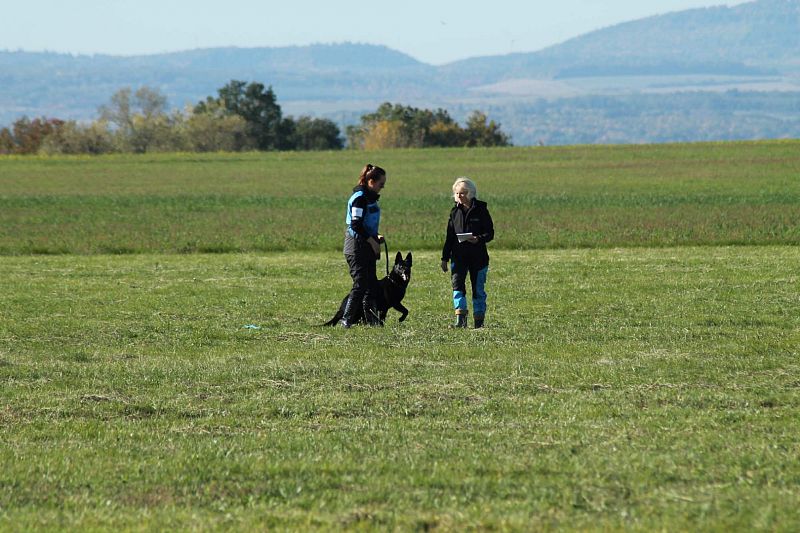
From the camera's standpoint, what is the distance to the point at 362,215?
14023mm

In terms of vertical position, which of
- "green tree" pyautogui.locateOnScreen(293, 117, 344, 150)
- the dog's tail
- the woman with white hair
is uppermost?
the woman with white hair

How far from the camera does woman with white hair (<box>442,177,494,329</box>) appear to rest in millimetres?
14281

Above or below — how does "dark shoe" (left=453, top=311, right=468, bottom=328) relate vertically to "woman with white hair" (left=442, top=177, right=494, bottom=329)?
below

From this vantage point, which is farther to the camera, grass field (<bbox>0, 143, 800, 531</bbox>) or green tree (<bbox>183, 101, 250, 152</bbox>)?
green tree (<bbox>183, 101, 250, 152</bbox>)

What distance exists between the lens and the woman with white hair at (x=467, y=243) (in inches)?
562

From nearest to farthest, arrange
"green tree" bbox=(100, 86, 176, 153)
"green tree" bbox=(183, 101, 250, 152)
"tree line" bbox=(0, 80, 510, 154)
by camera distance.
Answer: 1. "tree line" bbox=(0, 80, 510, 154)
2. "green tree" bbox=(100, 86, 176, 153)
3. "green tree" bbox=(183, 101, 250, 152)

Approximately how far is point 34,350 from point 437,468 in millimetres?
7249

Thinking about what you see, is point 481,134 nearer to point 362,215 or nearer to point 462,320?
point 462,320

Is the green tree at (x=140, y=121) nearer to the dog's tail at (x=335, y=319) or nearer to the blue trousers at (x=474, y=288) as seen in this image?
the dog's tail at (x=335, y=319)

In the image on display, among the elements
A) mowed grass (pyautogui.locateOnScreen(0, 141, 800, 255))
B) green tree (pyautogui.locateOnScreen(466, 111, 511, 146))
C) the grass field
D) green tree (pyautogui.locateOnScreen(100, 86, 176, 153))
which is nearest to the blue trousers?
the grass field

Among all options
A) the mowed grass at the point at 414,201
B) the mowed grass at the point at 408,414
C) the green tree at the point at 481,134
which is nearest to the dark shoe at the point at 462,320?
the mowed grass at the point at 408,414

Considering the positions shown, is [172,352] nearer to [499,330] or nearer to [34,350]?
[34,350]

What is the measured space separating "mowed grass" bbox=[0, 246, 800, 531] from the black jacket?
3.08 feet

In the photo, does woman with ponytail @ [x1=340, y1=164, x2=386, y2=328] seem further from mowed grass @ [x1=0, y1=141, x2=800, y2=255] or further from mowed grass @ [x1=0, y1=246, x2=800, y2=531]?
mowed grass @ [x1=0, y1=141, x2=800, y2=255]
